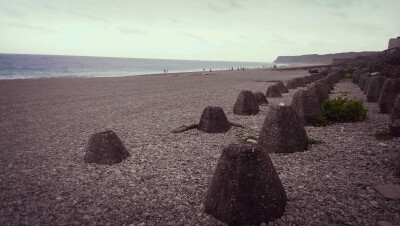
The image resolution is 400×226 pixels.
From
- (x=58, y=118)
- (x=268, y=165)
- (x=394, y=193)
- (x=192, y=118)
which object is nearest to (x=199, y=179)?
(x=268, y=165)

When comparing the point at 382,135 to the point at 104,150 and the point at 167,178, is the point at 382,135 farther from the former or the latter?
the point at 104,150

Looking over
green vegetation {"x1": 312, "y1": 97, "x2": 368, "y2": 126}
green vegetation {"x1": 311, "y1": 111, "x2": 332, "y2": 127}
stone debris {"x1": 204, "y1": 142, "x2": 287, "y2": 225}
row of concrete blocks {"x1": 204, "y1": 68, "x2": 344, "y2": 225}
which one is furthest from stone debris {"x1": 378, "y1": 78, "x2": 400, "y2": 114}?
stone debris {"x1": 204, "y1": 142, "x2": 287, "y2": 225}

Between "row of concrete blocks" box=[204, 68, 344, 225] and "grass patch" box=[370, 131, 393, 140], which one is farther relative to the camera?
"grass patch" box=[370, 131, 393, 140]

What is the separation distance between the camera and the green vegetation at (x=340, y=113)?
806cm

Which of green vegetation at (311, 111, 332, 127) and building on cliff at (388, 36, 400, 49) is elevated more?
building on cliff at (388, 36, 400, 49)

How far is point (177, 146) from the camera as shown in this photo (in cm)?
666

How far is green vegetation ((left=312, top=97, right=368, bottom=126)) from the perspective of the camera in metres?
8.06

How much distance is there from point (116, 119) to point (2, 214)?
6.92 meters

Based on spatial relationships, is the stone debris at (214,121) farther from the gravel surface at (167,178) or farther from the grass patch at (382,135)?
the grass patch at (382,135)

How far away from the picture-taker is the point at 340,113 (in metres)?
8.15

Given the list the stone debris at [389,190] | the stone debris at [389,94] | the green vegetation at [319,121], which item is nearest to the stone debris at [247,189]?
the stone debris at [389,190]

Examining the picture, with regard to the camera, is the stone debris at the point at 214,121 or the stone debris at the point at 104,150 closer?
the stone debris at the point at 104,150

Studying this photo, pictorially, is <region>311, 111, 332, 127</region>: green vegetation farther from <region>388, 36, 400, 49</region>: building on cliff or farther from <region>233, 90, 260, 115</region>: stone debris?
<region>388, 36, 400, 49</region>: building on cliff

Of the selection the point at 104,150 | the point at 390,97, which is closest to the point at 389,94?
the point at 390,97
